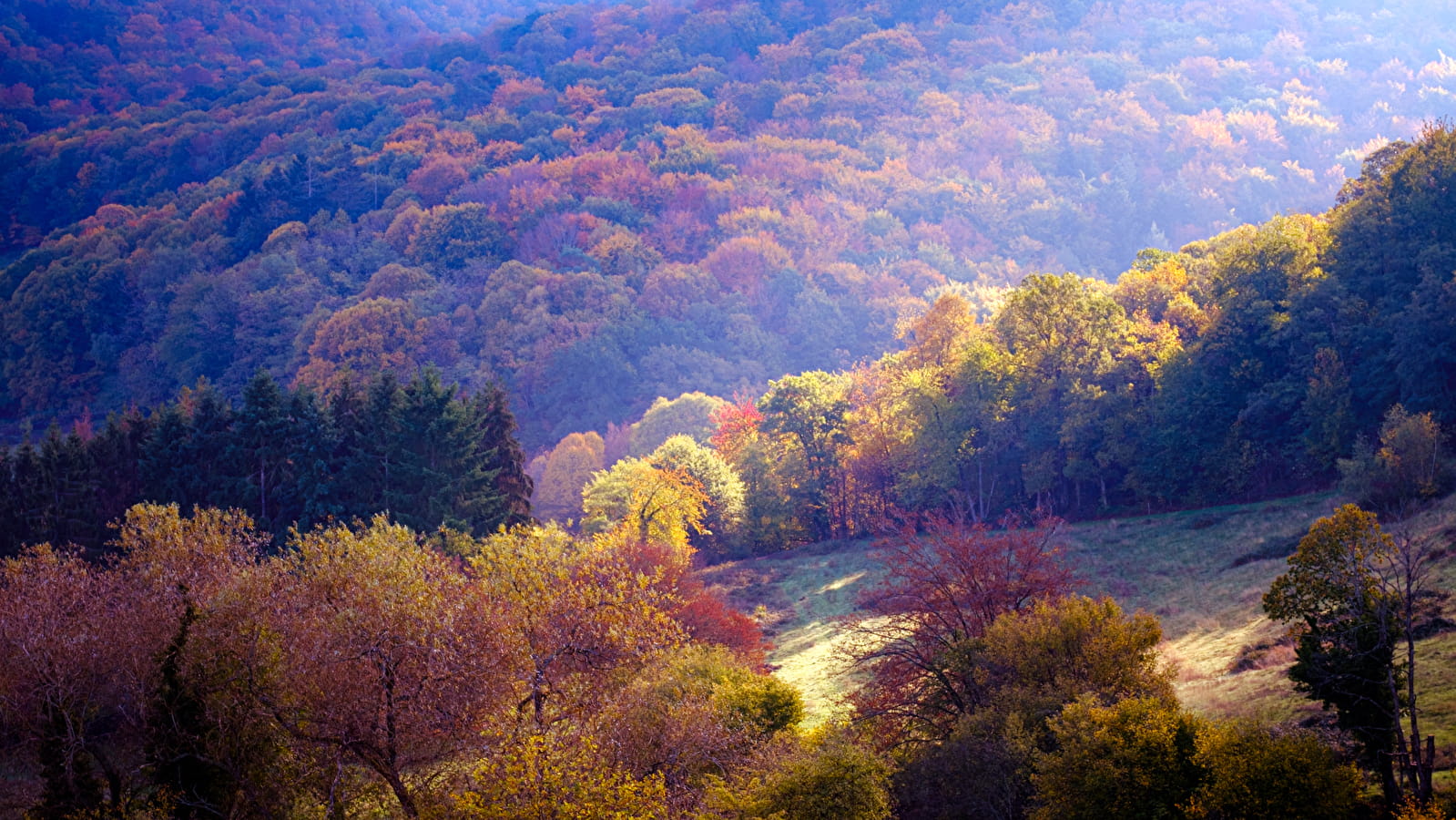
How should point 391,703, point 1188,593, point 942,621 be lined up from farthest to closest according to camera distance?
1. point 1188,593
2. point 942,621
3. point 391,703

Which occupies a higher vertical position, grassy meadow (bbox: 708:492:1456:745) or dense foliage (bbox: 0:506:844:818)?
dense foliage (bbox: 0:506:844:818)

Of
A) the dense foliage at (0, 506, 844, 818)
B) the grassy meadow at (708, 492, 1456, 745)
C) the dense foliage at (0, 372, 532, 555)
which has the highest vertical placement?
the dense foliage at (0, 372, 532, 555)

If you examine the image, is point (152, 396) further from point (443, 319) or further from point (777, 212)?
point (777, 212)

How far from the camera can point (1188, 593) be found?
149 ft

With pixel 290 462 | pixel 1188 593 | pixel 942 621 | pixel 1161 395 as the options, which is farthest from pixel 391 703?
pixel 1161 395

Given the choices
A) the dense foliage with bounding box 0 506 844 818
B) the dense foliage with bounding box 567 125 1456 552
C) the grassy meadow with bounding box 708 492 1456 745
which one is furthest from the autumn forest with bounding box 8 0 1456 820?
the grassy meadow with bounding box 708 492 1456 745

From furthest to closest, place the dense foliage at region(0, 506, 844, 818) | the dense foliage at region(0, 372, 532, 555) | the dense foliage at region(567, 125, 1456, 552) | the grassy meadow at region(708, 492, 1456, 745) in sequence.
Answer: the dense foliage at region(0, 372, 532, 555) → the dense foliage at region(567, 125, 1456, 552) → the grassy meadow at region(708, 492, 1456, 745) → the dense foliage at region(0, 506, 844, 818)

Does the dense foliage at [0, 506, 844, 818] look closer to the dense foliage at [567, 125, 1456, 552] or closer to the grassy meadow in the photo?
the grassy meadow

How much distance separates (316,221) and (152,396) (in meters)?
47.0

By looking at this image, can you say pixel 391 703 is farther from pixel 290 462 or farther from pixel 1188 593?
pixel 290 462

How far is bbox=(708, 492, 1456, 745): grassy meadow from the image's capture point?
28281mm

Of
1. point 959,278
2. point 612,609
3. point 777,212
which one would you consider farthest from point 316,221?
point 612,609

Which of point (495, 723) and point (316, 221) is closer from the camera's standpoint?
point (495, 723)

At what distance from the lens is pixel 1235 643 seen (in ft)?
116
